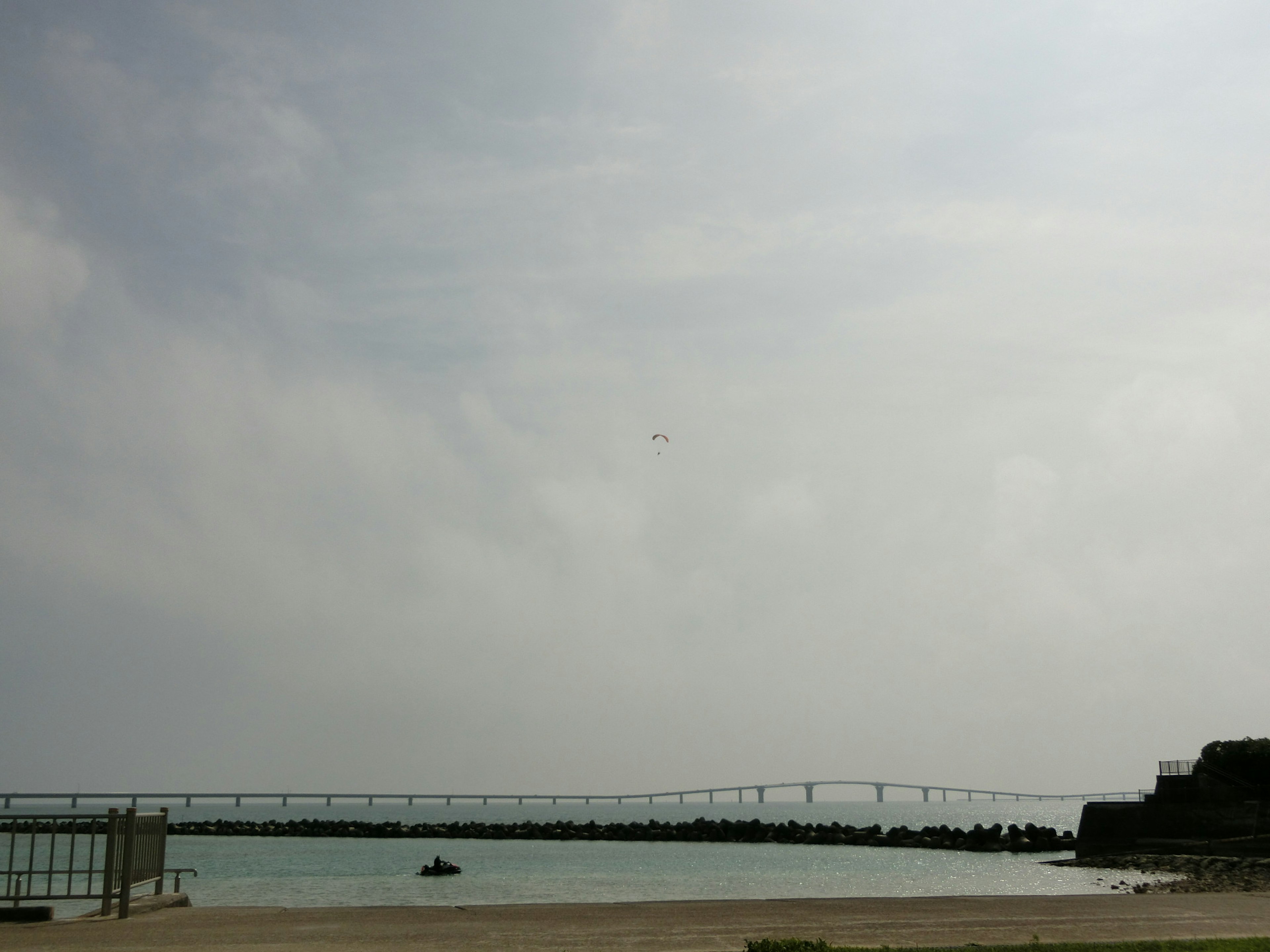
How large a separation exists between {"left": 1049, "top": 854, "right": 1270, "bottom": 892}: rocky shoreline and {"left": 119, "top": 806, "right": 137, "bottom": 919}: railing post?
2210cm

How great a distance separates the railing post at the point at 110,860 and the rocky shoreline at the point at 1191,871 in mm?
22337

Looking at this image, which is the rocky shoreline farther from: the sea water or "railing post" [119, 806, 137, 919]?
"railing post" [119, 806, 137, 919]

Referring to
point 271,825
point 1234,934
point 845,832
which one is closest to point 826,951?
point 1234,934

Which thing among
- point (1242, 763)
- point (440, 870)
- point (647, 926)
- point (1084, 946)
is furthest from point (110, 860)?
point (1242, 763)

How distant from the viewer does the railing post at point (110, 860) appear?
48.1 ft

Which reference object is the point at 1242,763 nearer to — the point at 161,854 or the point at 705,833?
the point at 161,854

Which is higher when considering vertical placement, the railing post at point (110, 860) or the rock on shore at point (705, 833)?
the railing post at point (110, 860)

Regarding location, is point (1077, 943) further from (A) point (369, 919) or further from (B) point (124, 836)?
(B) point (124, 836)

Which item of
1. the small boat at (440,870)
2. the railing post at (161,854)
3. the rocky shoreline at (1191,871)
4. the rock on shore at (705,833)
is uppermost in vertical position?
the railing post at (161,854)

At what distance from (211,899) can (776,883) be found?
808 inches

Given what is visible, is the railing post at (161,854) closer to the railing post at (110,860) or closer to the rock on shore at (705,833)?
the railing post at (110,860)

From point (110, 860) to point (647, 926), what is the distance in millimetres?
7866

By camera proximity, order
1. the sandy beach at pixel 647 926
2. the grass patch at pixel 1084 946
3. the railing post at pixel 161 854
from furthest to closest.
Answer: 1. the railing post at pixel 161 854
2. the sandy beach at pixel 647 926
3. the grass patch at pixel 1084 946

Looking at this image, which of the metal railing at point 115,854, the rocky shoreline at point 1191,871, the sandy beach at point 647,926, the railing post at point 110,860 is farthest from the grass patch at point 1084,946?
the rocky shoreline at point 1191,871
